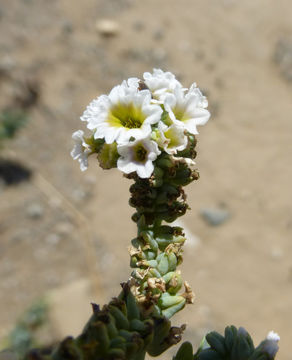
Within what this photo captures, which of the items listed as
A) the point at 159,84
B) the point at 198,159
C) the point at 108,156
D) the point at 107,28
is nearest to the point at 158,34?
the point at 107,28

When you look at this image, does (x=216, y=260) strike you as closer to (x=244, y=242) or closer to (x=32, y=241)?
(x=244, y=242)

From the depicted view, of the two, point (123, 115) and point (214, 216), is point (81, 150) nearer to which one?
point (123, 115)

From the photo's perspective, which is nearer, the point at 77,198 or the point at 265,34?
the point at 77,198

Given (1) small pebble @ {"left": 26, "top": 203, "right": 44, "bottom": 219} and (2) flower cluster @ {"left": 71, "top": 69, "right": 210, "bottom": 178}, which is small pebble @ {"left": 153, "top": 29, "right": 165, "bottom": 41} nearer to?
(1) small pebble @ {"left": 26, "top": 203, "right": 44, "bottom": 219}

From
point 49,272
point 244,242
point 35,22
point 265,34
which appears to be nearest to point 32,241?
point 49,272

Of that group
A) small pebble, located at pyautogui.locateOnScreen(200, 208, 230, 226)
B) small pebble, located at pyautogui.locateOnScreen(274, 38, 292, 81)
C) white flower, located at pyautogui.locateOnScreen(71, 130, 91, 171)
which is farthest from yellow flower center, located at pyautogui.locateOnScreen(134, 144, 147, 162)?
small pebble, located at pyautogui.locateOnScreen(274, 38, 292, 81)

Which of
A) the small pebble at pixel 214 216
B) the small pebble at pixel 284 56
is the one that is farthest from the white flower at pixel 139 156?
the small pebble at pixel 284 56
